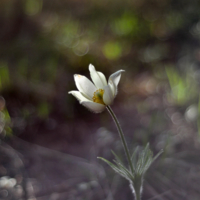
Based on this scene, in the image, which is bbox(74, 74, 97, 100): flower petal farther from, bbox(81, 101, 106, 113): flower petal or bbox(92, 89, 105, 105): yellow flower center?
bbox(81, 101, 106, 113): flower petal

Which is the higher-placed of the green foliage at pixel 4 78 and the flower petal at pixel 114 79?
the flower petal at pixel 114 79

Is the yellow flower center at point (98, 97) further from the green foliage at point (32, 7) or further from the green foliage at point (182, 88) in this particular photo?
the green foliage at point (32, 7)

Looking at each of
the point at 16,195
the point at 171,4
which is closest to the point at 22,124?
the point at 16,195

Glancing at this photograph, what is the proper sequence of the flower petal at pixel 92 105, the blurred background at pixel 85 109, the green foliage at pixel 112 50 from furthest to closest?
1. the green foliage at pixel 112 50
2. the blurred background at pixel 85 109
3. the flower petal at pixel 92 105

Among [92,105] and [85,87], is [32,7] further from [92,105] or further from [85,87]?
[92,105]

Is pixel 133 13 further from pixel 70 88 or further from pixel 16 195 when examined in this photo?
pixel 16 195

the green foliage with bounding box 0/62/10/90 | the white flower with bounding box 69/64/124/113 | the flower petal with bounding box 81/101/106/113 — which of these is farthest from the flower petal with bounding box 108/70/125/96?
the green foliage with bounding box 0/62/10/90

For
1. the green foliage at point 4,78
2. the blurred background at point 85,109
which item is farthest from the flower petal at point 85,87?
the green foliage at point 4,78

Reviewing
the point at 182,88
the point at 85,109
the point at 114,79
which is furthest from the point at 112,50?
the point at 114,79
